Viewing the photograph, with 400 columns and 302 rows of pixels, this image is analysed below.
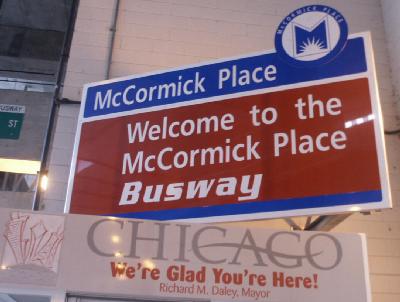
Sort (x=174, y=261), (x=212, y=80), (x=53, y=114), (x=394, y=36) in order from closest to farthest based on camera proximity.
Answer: (x=174, y=261) < (x=212, y=80) < (x=53, y=114) < (x=394, y=36)

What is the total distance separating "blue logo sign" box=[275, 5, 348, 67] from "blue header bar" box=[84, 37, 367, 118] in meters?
0.05

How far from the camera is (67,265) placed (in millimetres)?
2830

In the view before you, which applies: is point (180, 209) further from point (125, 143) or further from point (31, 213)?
point (31, 213)

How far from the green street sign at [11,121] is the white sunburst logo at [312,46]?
18.0 ft

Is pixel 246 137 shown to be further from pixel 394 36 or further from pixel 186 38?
pixel 394 36

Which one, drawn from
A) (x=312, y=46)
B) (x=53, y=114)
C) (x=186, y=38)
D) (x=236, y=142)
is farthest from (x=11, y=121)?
(x=312, y=46)

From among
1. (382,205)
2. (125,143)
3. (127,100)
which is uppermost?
(127,100)

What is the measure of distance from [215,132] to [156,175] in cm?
53

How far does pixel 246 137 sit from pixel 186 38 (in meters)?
1.93

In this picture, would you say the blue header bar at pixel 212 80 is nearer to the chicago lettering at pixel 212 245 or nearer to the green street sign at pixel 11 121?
the chicago lettering at pixel 212 245

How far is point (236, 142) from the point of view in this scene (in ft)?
12.1

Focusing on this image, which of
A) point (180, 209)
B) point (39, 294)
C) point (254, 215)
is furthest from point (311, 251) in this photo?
point (39, 294)

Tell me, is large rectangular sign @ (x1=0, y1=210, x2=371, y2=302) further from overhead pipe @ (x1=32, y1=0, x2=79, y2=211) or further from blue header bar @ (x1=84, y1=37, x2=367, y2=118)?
overhead pipe @ (x1=32, y1=0, x2=79, y2=211)

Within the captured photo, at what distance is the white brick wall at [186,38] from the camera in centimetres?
479
